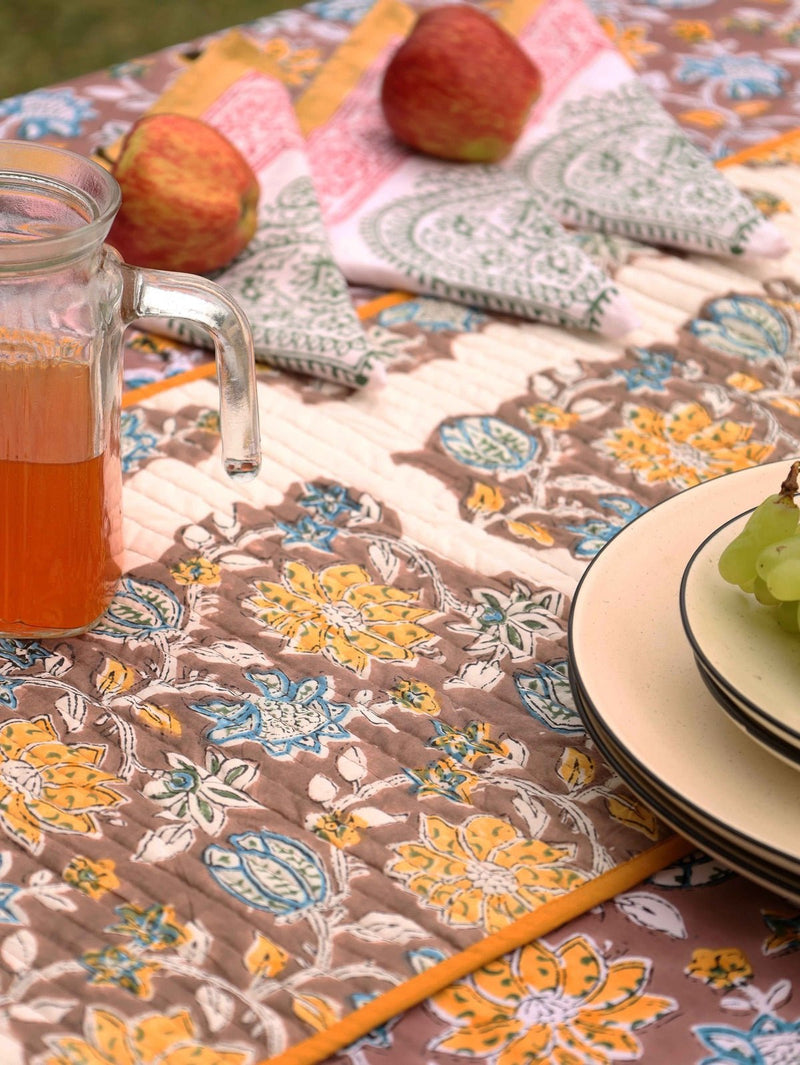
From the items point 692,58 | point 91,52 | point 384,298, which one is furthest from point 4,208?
point 91,52

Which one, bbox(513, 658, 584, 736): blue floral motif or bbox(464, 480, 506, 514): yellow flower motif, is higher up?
bbox(464, 480, 506, 514): yellow flower motif

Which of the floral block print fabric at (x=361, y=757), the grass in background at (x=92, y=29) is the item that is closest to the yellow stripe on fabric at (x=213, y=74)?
the floral block print fabric at (x=361, y=757)

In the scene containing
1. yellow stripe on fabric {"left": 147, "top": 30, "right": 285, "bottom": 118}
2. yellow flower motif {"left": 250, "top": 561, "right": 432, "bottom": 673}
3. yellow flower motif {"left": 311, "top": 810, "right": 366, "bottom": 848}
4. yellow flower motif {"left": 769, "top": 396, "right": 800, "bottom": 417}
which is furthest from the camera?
yellow stripe on fabric {"left": 147, "top": 30, "right": 285, "bottom": 118}

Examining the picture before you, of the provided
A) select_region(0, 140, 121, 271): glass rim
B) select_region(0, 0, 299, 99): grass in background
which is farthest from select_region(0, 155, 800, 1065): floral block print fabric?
select_region(0, 0, 299, 99): grass in background

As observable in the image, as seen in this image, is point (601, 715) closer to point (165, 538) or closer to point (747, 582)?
point (747, 582)

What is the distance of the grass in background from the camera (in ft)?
8.75

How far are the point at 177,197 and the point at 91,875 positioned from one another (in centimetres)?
59

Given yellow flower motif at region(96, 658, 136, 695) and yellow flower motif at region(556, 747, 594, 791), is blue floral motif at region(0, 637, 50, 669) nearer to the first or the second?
yellow flower motif at region(96, 658, 136, 695)

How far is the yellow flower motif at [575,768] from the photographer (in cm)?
63

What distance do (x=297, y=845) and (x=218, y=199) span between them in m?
0.60

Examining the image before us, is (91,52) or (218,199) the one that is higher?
(218,199)

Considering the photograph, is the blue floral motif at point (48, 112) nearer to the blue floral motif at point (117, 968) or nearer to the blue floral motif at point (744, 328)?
the blue floral motif at point (744, 328)

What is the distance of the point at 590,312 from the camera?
1.01 meters

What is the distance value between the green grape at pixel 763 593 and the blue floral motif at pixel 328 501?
325 millimetres
